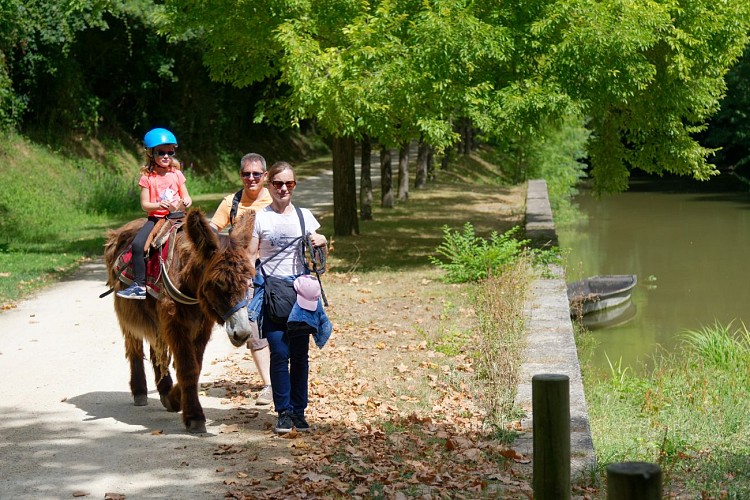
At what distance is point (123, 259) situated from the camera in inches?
329

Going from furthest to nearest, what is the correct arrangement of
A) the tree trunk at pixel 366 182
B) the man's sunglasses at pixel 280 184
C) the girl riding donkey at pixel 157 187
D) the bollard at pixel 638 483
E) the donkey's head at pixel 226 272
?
the tree trunk at pixel 366 182
the girl riding donkey at pixel 157 187
the man's sunglasses at pixel 280 184
the donkey's head at pixel 226 272
the bollard at pixel 638 483

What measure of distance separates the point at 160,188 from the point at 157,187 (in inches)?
1.0

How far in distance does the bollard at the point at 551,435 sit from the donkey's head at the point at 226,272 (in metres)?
2.86

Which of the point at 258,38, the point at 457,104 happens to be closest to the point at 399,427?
the point at 457,104

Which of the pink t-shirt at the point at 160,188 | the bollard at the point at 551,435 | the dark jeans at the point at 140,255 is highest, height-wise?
the pink t-shirt at the point at 160,188

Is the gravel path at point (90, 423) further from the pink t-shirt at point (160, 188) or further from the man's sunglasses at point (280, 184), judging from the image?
the man's sunglasses at point (280, 184)

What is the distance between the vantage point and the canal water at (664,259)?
1804cm

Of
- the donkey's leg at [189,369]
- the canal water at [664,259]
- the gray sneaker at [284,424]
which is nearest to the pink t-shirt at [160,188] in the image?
the donkey's leg at [189,369]

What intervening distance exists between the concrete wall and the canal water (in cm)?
205

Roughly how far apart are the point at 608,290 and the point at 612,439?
11.1 m

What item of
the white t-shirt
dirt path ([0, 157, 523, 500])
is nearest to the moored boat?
dirt path ([0, 157, 523, 500])

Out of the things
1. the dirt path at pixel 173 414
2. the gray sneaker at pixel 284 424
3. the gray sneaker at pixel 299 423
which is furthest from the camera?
the gray sneaker at pixel 299 423

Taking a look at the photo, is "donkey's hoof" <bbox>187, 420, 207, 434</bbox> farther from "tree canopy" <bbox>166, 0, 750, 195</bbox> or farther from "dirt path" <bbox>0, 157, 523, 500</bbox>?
"tree canopy" <bbox>166, 0, 750, 195</bbox>

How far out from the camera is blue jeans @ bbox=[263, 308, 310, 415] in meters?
7.69
